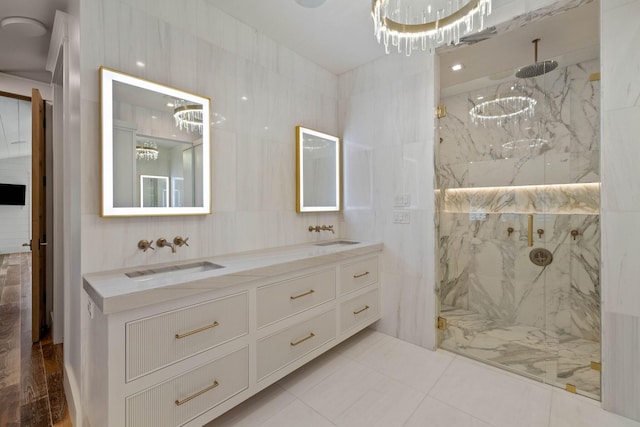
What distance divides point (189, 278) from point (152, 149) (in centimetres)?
93

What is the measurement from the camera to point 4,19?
2.07m

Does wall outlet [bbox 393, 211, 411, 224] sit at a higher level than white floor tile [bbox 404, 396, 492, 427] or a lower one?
higher

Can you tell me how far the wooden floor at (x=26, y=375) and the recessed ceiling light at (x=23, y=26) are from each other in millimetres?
2662

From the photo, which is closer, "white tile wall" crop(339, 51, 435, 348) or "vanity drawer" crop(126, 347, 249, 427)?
"vanity drawer" crop(126, 347, 249, 427)

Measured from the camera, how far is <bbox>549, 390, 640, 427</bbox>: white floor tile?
62.9 inches

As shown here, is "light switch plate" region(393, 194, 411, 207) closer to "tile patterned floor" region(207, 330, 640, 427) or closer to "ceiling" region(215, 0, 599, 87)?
"ceiling" region(215, 0, 599, 87)

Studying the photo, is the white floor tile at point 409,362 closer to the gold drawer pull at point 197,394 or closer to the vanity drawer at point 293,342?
the vanity drawer at point 293,342

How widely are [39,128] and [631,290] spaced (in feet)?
15.6

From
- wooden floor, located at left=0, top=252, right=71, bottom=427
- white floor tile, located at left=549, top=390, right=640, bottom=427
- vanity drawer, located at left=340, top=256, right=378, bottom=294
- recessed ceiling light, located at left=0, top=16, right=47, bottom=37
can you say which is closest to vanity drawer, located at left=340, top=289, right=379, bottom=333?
vanity drawer, located at left=340, top=256, right=378, bottom=294

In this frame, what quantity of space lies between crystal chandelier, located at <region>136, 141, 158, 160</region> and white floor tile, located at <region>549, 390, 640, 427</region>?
2874 mm

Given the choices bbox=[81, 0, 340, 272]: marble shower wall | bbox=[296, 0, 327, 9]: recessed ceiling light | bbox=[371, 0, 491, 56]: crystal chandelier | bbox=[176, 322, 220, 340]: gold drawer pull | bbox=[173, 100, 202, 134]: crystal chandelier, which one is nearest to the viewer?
bbox=[176, 322, 220, 340]: gold drawer pull

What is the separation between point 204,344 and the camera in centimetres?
144

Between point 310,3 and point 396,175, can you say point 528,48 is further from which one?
point 310,3

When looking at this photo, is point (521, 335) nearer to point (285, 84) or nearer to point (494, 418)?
point (494, 418)
